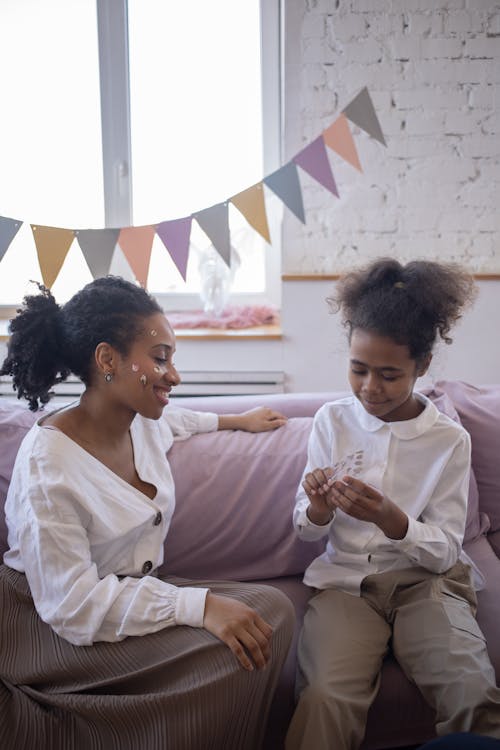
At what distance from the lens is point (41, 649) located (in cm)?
126

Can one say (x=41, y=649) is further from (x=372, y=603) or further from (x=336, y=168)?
→ (x=336, y=168)

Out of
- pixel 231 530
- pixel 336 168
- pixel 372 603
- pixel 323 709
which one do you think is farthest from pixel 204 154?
pixel 323 709

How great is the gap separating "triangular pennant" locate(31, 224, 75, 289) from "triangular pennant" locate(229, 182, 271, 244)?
60cm

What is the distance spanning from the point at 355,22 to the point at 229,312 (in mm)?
1351

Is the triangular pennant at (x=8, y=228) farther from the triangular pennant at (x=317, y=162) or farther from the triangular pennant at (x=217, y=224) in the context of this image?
the triangular pennant at (x=317, y=162)

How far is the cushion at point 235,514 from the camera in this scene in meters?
1.68

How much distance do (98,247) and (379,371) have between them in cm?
135

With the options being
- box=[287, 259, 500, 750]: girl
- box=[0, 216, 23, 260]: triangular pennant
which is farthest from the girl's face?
box=[0, 216, 23, 260]: triangular pennant

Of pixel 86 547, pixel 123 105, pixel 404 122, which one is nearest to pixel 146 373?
pixel 86 547

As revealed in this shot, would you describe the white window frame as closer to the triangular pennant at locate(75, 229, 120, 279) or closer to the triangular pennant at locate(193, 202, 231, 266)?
the triangular pennant at locate(193, 202, 231, 266)

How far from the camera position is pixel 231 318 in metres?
3.23

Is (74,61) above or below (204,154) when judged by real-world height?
above

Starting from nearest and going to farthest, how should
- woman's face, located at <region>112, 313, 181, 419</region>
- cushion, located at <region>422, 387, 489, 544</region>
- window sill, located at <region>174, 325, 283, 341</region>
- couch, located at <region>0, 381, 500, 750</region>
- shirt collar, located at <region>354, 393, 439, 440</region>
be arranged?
woman's face, located at <region>112, 313, 181, 419</region>, shirt collar, located at <region>354, 393, 439, 440</region>, couch, located at <region>0, 381, 500, 750</region>, cushion, located at <region>422, 387, 489, 544</region>, window sill, located at <region>174, 325, 283, 341</region>

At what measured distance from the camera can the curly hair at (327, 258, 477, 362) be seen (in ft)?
4.96
